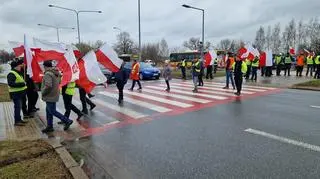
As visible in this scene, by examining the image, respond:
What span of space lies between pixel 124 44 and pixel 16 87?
77.6 m

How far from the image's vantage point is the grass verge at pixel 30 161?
512 centimetres

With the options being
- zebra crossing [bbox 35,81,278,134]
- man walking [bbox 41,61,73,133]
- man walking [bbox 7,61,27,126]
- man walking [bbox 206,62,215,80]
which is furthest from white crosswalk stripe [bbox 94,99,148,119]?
man walking [bbox 206,62,215,80]

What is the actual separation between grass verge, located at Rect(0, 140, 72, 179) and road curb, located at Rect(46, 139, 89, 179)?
0.07 m

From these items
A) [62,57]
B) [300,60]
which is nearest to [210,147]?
[62,57]

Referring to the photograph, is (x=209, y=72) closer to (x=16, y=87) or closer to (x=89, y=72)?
(x=89, y=72)

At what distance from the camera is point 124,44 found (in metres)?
85.7

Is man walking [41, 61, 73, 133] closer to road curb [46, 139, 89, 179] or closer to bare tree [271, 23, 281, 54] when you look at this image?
road curb [46, 139, 89, 179]

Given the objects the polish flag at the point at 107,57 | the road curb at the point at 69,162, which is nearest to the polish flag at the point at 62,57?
the polish flag at the point at 107,57

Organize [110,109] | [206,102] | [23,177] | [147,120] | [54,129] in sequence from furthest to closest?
[206,102], [110,109], [147,120], [54,129], [23,177]

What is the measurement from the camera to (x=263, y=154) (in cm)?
599

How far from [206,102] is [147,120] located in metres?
3.72

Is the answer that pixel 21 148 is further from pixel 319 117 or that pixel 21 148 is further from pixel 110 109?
pixel 319 117

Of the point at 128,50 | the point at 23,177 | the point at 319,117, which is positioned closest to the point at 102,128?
the point at 23,177

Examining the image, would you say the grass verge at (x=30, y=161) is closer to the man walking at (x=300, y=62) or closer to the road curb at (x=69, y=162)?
the road curb at (x=69, y=162)
